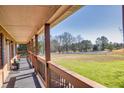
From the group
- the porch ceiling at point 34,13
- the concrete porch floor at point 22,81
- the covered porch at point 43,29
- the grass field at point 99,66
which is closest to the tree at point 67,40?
the grass field at point 99,66

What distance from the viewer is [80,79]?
2.26m

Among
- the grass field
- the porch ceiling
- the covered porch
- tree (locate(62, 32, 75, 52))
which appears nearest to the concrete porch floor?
the covered porch

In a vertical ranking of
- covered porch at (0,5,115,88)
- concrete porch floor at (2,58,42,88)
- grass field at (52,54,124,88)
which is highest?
covered porch at (0,5,115,88)

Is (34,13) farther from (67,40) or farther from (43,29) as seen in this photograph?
(67,40)

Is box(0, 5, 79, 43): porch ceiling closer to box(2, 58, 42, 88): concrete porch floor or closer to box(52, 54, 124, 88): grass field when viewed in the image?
box(2, 58, 42, 88): concrete porch floor

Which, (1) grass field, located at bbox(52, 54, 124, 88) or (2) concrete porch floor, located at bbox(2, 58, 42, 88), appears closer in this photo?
(2) concrete porch floor, located at bbox(2, 58, 42, 88)

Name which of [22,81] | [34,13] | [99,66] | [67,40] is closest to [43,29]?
[22,81]

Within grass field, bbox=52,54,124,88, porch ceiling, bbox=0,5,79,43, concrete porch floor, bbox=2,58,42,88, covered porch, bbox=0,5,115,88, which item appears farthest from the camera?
grass field, bbox=52,54,124,88

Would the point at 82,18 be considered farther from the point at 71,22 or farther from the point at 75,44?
the point at 75,44

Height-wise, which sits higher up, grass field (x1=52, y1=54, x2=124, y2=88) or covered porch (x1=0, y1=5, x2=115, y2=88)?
covered porch (x1=0, y1=5, x2=115, y2=88)

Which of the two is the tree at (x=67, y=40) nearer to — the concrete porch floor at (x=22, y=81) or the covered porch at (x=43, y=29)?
the concrete porch floor at (x=22, y=81)

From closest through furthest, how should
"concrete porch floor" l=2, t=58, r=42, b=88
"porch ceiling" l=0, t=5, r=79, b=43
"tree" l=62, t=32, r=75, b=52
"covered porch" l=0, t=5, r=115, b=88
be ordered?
"covered porch" l=0, t=5, r=115, b=88 < "porch ceiling" l=0, t=5, r=79, b=43 < "concrete porch floor" l=2, t=58, r=42, b=88 < "tree" l=62, t=32, r=75, b=52

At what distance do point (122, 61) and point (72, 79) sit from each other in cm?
2007
